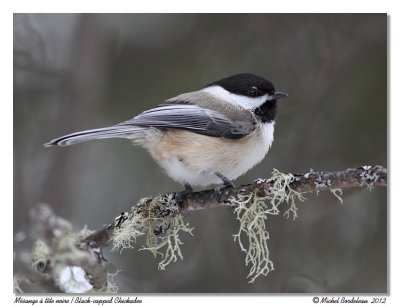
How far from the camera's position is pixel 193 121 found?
2949 millimetres

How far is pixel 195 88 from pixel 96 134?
162cm

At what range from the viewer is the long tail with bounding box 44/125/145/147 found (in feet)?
8.37

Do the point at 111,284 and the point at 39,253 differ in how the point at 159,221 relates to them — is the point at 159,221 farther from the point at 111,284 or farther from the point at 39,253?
the point at 39,253

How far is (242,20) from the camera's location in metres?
3.87

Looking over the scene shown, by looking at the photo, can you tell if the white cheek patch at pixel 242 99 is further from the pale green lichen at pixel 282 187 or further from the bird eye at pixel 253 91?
the pale green lichen at pixel 282 187

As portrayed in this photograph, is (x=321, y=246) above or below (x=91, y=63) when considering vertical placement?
below

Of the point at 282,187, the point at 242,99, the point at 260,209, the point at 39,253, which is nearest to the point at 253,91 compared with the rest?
the point at 242,99

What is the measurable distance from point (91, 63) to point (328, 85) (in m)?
1.88

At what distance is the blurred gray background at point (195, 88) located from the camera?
11.3 ft

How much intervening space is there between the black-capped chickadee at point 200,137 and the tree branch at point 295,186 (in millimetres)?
190
